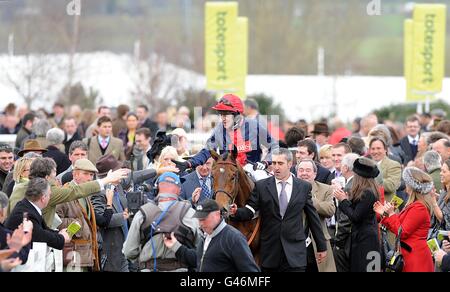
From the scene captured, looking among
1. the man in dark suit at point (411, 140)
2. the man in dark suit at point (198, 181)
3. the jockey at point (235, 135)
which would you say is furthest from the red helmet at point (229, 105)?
the man in dark suit at point (411, 140)

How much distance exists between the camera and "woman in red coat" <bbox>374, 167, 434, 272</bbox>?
1222cm

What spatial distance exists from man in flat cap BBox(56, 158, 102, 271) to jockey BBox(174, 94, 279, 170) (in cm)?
114

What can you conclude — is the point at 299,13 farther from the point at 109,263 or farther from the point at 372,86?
the point at 109,263

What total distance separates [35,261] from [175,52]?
4262 centimetres

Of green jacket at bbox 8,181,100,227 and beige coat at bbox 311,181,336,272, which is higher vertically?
green jacket at bbox 8,181,100,227

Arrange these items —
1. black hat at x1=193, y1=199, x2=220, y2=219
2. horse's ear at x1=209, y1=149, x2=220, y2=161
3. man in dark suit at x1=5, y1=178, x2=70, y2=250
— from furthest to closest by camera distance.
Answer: horse's ear at x1=209, y1=149, x2=220, y2=161, man in dark suit at x1=5, y1=178, x2=70, y2=250, black hat at x1=193, y1=199, x2=220, y2=219

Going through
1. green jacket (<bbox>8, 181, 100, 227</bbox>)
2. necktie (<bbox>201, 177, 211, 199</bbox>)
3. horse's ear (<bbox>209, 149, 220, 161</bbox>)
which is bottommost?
necktie (<bbox>201, 177, 211, 199</bbox>)

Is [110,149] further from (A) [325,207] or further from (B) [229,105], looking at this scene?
(A) [325,207]

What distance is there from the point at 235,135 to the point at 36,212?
294 centimetres

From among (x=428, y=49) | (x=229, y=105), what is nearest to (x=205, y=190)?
(x=229, y=105)

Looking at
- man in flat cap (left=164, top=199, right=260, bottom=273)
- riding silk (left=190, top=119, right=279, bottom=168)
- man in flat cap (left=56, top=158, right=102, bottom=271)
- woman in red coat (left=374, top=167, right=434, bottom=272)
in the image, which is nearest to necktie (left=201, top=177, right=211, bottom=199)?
riding silk (left=190, top=119, right=279, bottom=168)

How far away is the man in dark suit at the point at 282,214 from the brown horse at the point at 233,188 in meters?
0.11

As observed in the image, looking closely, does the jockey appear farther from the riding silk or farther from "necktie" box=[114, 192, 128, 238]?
"necktie" box=[114, 192, 128, 238]

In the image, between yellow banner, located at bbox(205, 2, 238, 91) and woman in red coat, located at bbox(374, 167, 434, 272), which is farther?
yellow banner, located at bbox(205, 2, 238, 91)
